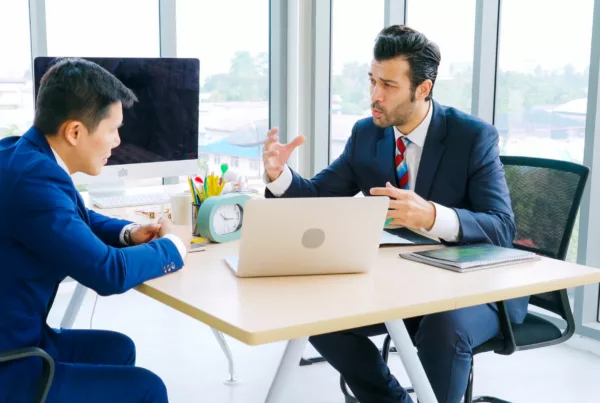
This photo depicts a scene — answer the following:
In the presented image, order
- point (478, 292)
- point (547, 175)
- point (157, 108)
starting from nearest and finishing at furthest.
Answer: point (478, 292) < point (547, 175) < point (157, 108)

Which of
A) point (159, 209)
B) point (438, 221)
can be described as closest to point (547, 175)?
point (438, 221)

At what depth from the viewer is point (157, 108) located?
3.00 m

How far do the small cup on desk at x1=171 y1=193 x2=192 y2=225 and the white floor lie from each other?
37.4 inches

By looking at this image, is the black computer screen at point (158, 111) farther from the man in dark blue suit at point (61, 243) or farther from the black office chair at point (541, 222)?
the black office chair at point (541, 222)

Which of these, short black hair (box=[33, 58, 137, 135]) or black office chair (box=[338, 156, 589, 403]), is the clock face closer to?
short black hair (box=[33, 58, 137, 135])

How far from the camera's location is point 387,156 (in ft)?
8.20

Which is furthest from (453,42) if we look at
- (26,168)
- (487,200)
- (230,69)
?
(26,168)

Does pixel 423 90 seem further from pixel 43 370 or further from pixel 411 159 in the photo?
pixel 43 370

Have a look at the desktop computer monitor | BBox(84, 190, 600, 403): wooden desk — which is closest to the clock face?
BBox(84, 190, 600, 403): wooden desk

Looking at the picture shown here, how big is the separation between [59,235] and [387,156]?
3.97 feet

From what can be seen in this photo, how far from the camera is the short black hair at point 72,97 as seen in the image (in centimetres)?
174

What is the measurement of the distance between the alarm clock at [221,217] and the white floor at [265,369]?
0.91 metres

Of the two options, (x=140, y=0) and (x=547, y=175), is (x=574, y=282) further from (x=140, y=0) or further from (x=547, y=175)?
(x=140, y=0)

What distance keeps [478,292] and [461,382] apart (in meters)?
0.45
